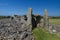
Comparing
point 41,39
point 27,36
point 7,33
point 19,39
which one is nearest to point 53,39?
point 41,39

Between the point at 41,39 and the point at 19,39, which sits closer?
the point at 19,39

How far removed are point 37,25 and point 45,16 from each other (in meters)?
2.37

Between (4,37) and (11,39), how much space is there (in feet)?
2.19

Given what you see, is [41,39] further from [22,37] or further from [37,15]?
[37,15]

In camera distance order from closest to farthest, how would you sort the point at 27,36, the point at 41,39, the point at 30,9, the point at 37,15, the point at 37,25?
the point at 27,36 < the point at 41,39 < the point at 30,9 < the point at 37,25 < the point at 37,15

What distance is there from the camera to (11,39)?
13.3 m

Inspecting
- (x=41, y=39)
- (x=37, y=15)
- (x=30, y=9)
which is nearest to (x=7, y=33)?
(x=41, y=39)

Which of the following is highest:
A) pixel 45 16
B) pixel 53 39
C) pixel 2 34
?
pixel 45 16

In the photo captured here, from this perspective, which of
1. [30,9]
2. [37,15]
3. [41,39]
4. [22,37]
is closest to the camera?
[22,37]

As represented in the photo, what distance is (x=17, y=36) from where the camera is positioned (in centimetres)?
1391

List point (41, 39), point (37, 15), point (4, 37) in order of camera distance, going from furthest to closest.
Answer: point (37, 15), point (41, 39), point (4, 37)

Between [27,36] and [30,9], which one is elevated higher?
[30,9]

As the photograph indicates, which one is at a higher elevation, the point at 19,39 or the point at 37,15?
the point at 37,15

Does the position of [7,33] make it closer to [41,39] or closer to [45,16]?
[41,39]
